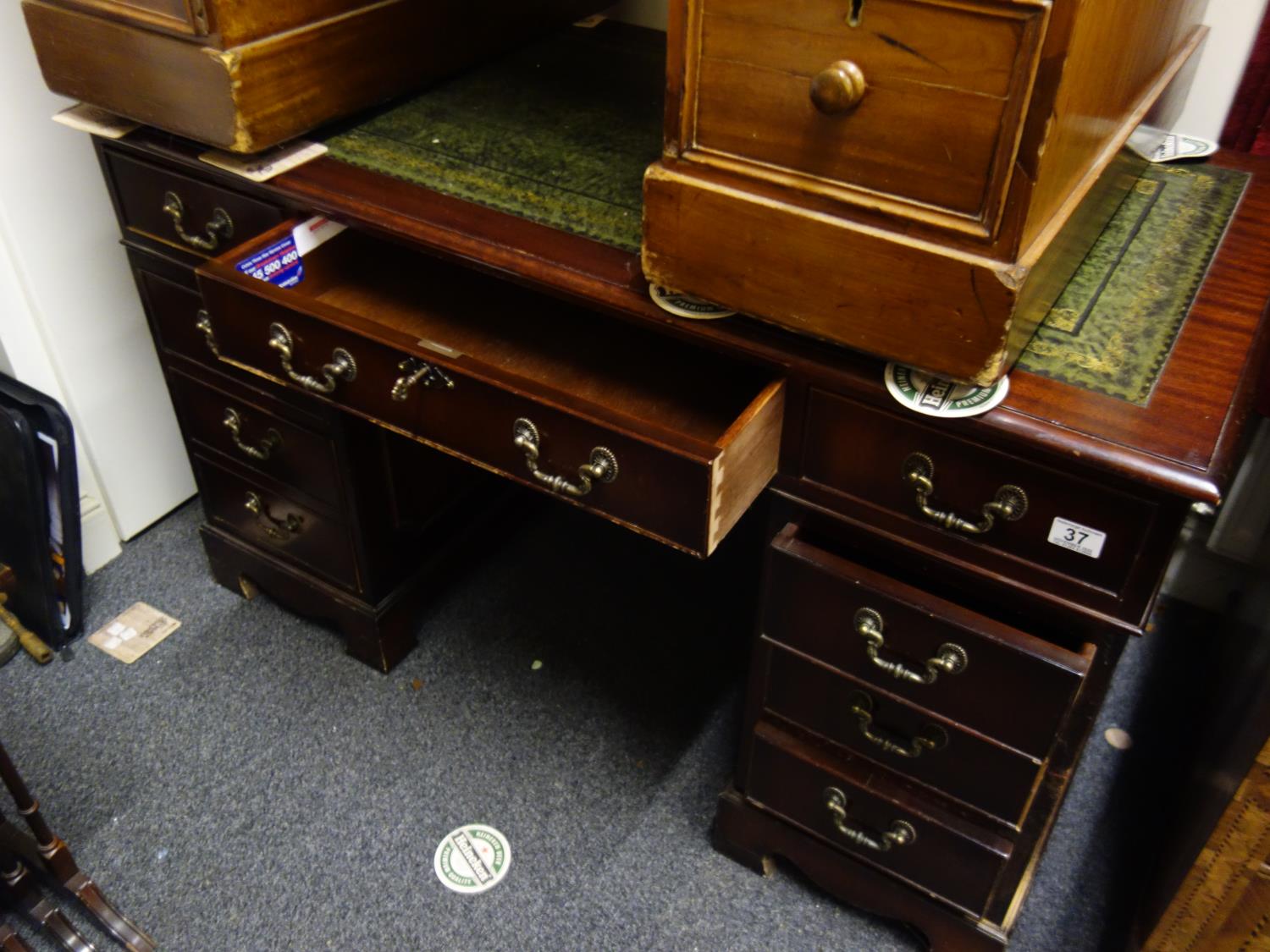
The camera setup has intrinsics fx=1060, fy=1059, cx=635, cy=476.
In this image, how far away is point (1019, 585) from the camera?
35.1 inches

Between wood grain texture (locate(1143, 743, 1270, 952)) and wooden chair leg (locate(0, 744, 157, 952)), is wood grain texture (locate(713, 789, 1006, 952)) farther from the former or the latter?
wooden chair leg (locate(0, 744, 157, 952))

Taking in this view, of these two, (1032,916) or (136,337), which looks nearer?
(1032,916)

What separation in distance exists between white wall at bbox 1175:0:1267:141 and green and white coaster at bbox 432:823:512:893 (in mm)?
1201

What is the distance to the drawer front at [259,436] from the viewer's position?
4.42 ft

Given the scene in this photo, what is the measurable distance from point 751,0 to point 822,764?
0.76 metres

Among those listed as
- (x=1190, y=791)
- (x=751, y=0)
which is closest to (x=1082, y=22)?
(x=751, y=0)

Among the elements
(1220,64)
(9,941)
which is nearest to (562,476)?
(9,941)

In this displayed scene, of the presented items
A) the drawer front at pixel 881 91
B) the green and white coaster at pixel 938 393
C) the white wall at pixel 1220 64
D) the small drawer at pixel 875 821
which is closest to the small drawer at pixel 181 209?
the drawer front at pixel 881 91

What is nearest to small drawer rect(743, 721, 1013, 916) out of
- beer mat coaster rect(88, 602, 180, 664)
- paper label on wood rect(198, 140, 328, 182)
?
paper label on wood rect(198, 140, 328, 182)

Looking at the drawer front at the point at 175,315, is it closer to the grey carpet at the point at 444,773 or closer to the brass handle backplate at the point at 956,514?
the grey carpet at the point at 444,773

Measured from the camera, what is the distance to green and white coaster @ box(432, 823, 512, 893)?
1.29m

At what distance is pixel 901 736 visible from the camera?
1.07 m

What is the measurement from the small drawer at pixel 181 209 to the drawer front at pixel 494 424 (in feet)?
0.55

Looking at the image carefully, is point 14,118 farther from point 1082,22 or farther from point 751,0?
point 1082,22
